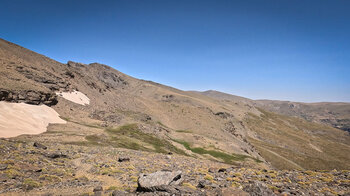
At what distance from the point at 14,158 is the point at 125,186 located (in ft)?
36.6

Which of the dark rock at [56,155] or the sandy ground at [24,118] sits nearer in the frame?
the dark rock at [56,155]

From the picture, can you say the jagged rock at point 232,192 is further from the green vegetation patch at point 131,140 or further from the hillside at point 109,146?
the green vegetation patch at point 131,140

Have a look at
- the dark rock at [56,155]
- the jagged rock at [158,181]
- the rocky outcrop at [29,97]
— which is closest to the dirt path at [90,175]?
the dark rock at [56,155]

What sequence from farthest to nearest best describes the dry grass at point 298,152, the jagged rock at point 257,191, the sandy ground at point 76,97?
the dry grass at point 298,152
the sandy ground at point 76,97
the jagged rock at point 257,191

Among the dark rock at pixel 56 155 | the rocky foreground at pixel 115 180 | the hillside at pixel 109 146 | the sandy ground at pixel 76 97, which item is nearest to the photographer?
the rocky foreground at pixel 115 180

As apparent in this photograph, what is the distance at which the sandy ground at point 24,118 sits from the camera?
28625mm

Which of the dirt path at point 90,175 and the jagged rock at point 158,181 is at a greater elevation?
the jagged rock at point 158,181

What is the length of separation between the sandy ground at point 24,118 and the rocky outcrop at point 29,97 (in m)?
1.32

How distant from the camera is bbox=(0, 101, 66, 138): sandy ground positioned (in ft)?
93.9

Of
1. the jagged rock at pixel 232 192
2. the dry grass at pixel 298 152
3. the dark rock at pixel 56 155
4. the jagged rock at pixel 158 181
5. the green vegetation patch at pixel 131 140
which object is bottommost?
the dry grass at pixel 298 152

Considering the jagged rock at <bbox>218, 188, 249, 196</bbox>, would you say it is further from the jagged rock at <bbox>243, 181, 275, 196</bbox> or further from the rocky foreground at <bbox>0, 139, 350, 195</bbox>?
the jagged rock at <bbox>243, 181, 275, 196</bbox>

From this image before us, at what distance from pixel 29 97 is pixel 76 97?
19.1 meters

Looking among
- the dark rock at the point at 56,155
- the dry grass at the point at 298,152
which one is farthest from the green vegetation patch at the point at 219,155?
the dark rock at the point at 56,155

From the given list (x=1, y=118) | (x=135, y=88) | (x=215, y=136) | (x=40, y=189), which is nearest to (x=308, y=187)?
(x=40, y=189)
